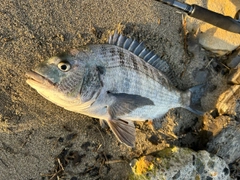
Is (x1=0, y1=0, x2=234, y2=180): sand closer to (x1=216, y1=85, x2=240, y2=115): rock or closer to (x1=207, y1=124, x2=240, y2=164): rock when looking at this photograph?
(x1=207, y1=124, x2=240, y2=164): rock

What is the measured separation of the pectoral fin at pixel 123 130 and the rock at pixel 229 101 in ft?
4.54

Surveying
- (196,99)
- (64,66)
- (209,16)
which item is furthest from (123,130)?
(209,16)

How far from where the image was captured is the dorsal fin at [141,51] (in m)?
3.07

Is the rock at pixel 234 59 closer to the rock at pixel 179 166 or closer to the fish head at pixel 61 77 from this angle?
the rock at pixel 179 166

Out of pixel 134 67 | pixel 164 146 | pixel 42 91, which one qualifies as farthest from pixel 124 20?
pixel 164 146

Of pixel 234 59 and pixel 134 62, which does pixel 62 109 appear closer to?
pixel 134 62

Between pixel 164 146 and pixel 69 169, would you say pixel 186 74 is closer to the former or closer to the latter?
pixel 164 146

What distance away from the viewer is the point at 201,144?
396cm

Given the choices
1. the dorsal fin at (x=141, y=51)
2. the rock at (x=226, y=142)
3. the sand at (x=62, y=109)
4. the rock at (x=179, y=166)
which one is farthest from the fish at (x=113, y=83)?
the rock at (x=226, y=142)

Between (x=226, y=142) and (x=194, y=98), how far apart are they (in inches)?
30.5

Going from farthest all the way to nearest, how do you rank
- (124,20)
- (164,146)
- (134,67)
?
(164,146)
(124,20)
(134,67)

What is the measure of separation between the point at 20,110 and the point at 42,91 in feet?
2.12

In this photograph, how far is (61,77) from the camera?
8.75 ft

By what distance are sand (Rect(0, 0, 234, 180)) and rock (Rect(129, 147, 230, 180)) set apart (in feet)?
0.56
